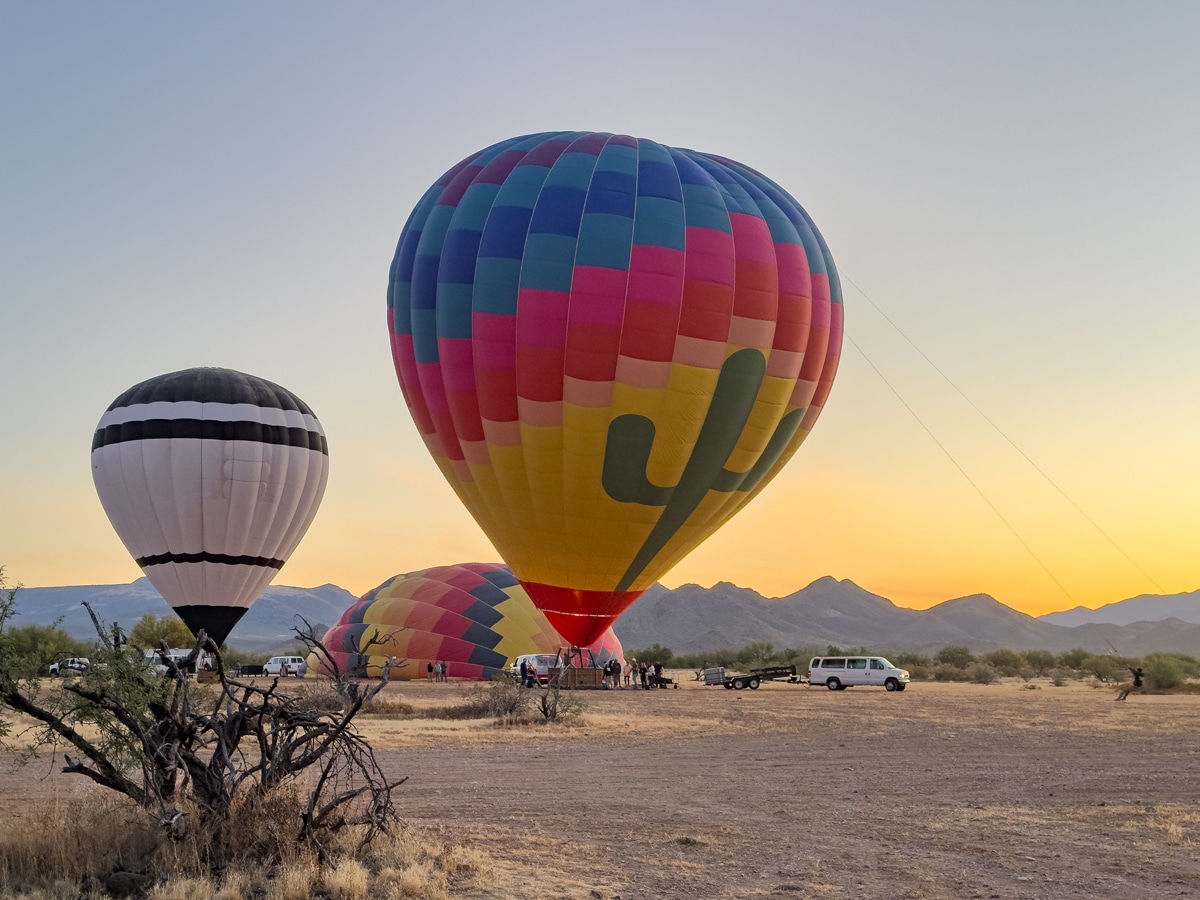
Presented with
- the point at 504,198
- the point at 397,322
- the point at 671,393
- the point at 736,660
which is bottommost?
the point at 736,660

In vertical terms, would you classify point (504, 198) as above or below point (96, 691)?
above

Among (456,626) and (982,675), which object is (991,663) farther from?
(456,626)

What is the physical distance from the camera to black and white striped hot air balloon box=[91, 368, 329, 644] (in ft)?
92.4

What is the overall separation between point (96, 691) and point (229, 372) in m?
24.0

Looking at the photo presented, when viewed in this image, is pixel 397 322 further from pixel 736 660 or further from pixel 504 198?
pixel 736 660

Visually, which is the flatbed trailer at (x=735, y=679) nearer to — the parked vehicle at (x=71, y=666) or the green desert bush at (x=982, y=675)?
the green desert bush at (x=982, y=675)

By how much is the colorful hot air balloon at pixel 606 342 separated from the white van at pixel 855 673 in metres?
15.3

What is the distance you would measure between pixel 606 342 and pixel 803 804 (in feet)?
38.3

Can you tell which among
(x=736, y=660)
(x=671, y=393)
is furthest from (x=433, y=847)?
(x=736, y=660)

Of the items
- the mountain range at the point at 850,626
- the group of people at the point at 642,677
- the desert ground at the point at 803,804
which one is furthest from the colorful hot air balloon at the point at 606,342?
the mountain range at the point at 850,626

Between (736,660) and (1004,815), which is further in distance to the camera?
(736,660)

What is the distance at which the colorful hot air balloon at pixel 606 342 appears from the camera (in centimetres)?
2162

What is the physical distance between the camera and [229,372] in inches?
1197

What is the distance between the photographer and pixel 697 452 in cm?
2255
